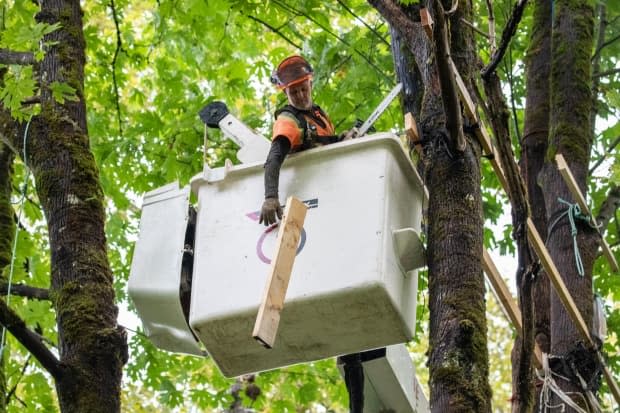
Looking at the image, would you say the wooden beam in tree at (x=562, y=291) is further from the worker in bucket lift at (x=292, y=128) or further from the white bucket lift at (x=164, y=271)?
the white bucket lift at (x=164, y=271)

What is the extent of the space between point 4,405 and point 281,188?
1928 mm

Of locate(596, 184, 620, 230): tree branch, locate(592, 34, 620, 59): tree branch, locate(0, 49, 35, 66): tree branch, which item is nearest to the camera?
locate(0, 49, 35, 66): tree branch

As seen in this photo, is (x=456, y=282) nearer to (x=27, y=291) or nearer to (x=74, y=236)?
(x=74, y=236)

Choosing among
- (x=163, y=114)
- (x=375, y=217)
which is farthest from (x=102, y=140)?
(x=375, y=217)

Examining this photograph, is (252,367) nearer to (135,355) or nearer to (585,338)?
(585,338)

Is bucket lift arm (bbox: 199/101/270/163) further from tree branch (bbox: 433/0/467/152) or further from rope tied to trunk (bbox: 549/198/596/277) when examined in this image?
rope tied to trunk (bbox: 549/198/596/277)

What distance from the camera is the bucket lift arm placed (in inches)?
185

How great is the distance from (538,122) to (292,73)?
2.94 meters

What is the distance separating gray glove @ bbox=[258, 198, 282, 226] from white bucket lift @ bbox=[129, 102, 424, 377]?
0.10m

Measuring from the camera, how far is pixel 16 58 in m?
5.41

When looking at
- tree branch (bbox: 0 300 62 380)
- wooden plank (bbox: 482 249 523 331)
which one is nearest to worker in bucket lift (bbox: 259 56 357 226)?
wooden plank (bbox: 482 249 523 331)

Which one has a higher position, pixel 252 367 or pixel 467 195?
pixel 467 195

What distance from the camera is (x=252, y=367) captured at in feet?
14.6

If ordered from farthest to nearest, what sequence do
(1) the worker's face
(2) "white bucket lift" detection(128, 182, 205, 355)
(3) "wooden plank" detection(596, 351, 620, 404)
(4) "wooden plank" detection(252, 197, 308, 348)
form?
(3) "wooden plank" detection(596, 351, 620, 404)
(1) the worker's face
(2) "white bucket lift" detection(128, 182, 205, 355)
(4) "wooden plank" detection(252, 197, 308, 348)
